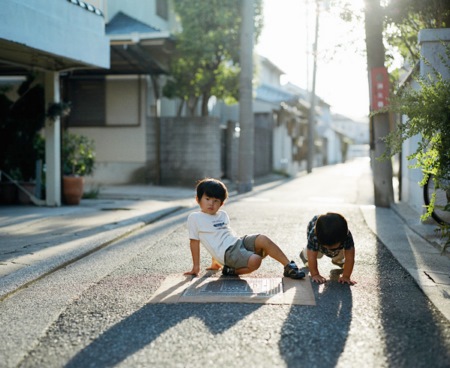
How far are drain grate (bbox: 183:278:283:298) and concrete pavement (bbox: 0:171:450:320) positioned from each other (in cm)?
109

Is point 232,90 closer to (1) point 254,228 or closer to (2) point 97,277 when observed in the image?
(1) point 254,228

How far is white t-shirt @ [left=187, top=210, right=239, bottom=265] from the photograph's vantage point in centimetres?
481

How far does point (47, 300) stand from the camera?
4117 mm

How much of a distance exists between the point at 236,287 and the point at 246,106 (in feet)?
35.9

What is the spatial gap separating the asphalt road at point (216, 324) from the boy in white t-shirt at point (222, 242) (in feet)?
0.85

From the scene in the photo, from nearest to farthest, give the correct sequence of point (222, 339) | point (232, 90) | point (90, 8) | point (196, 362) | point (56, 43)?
point (196, 362) < point (222, 339) < point (56, 43) < point (90, 8) < point (232, 90)

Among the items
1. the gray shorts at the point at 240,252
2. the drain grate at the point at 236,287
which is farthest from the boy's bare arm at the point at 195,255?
the gray shorts at the point at 240,252

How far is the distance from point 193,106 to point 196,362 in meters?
15.8

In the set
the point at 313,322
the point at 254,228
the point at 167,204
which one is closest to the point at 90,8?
the point at 167,204

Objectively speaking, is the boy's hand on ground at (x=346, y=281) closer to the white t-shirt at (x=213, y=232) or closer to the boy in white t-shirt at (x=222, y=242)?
the boy in white t-shirt at (x=222, y=242)

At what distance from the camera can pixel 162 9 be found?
20266 mm

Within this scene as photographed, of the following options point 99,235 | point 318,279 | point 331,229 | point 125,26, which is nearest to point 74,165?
point 99,235

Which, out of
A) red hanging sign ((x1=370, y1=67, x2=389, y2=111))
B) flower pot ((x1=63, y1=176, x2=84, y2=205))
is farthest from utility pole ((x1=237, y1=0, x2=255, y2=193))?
flower pot ((x1=63, y1=176, x2=84, y2=205))

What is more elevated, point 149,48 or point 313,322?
point 149,48
